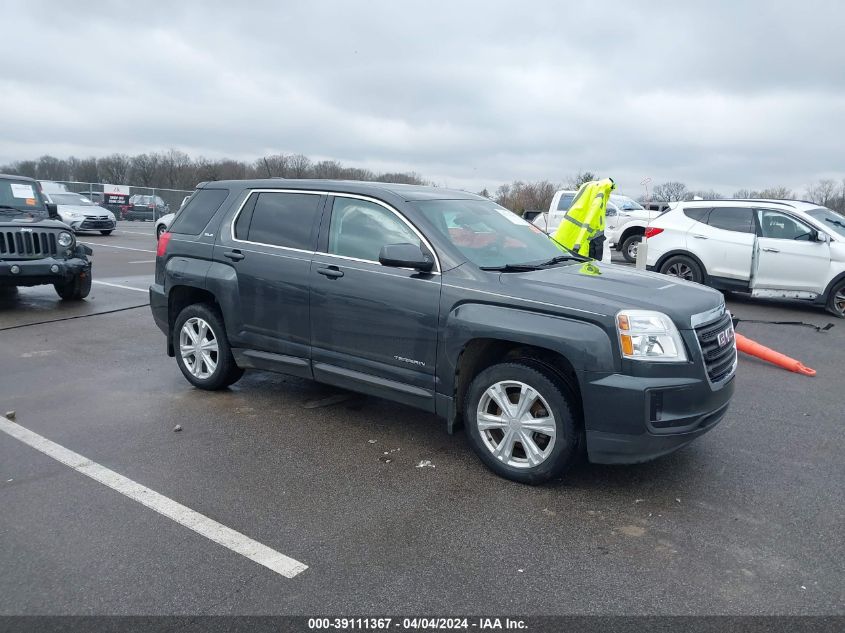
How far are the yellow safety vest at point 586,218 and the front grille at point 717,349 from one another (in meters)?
5.47

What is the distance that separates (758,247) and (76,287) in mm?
10972

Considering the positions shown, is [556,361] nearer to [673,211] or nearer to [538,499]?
[538,499]

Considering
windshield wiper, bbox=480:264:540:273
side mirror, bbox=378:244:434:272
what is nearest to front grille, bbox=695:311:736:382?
windshield wiper, bbox=480:264:540:273

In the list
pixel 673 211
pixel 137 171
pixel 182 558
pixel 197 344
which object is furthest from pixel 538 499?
pixel 137 171

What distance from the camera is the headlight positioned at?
3.78 metres

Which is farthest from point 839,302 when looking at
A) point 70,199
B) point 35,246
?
point 70,199

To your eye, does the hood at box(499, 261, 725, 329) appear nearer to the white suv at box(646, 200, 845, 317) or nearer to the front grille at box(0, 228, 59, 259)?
the white suv at box(646, 200, 845, 317)

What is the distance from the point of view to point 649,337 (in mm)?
3811

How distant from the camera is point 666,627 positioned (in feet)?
9.18

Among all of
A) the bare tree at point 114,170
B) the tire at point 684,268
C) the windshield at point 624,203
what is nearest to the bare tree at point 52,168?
the bare tree at point 114,170

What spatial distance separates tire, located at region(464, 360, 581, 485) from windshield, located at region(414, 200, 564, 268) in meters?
0.83

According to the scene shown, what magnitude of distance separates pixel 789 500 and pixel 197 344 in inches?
184

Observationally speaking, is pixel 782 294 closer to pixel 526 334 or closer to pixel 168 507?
pixel 526 334

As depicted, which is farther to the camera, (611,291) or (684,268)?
(684,268)
